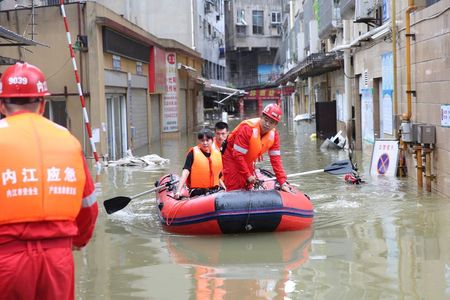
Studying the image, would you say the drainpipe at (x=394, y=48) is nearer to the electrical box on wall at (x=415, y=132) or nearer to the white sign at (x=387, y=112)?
the white sign at (x=387, y=112)

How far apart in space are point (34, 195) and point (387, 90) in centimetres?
1250

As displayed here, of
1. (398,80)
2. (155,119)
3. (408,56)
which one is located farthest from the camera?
(155,119)

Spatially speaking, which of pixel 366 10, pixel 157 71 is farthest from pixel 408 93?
pixel 157 71

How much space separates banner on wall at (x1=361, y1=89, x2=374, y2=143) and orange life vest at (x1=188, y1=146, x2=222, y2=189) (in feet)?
29.1

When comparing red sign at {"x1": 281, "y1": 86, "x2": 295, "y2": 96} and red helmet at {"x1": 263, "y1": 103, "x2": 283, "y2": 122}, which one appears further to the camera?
red sign at {"x1": 281, "y1": 86, "x2": 295, "y2": 96}

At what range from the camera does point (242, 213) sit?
7863mm

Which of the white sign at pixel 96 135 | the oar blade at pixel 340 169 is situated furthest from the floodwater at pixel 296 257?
the white sign at pixel 96 135

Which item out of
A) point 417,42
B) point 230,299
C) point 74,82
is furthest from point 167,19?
point 230,299

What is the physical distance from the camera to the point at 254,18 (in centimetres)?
6762

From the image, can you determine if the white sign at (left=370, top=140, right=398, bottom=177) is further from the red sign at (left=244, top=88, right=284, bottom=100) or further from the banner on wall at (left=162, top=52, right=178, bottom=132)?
the red sign at (left=244, top=88, right=284, bottom=100)

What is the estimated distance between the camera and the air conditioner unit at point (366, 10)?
1555 centimetres

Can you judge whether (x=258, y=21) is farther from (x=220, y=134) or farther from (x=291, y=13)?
(x=220, y=134)

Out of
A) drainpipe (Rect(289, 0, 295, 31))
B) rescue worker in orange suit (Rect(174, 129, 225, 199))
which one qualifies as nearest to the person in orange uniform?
rescue worker in orange suit (Rect(174, 129, 225, 199))

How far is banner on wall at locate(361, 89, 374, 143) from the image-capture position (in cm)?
1723
